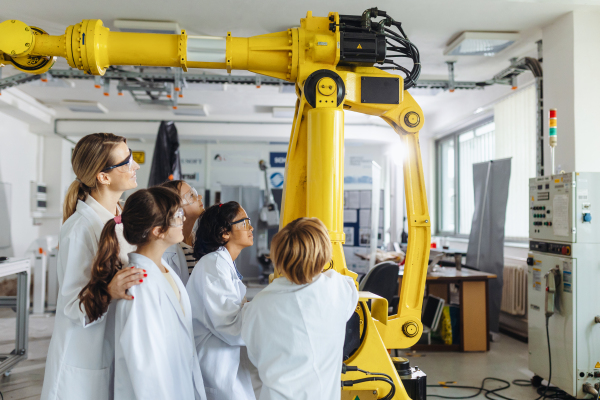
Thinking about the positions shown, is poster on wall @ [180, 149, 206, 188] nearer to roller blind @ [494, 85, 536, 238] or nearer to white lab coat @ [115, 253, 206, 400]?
roller blind @ [494, 85, 536, 238]

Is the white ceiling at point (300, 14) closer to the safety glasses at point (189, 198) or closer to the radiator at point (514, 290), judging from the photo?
→ the safety glasses at point (189, 198)

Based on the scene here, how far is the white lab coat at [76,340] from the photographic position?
1406 millimetres

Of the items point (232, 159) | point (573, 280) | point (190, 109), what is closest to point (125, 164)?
point (573, 280)

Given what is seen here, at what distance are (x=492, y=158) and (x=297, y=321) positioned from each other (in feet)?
18.3

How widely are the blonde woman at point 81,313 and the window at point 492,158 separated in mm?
4913

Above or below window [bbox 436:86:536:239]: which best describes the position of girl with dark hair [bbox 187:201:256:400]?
below

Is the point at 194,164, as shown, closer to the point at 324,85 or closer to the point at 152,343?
the point at 324,85

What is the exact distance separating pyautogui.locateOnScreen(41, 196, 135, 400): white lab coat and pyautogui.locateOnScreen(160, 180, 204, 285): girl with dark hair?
2.18ft

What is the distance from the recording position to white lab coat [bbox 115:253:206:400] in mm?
1335

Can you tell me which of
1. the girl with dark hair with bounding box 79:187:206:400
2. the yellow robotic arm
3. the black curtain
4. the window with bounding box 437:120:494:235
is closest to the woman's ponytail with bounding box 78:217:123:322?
the girl with dark hair with bounding box 79:187:206:400

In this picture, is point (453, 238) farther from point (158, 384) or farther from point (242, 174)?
point (158, 384)

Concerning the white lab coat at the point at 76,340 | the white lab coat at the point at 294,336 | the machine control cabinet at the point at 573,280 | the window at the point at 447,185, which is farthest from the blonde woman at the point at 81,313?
the window at the point at 447,185

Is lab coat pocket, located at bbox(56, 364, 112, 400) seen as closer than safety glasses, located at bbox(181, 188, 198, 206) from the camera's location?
Yes

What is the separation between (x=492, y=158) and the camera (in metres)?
6.12
